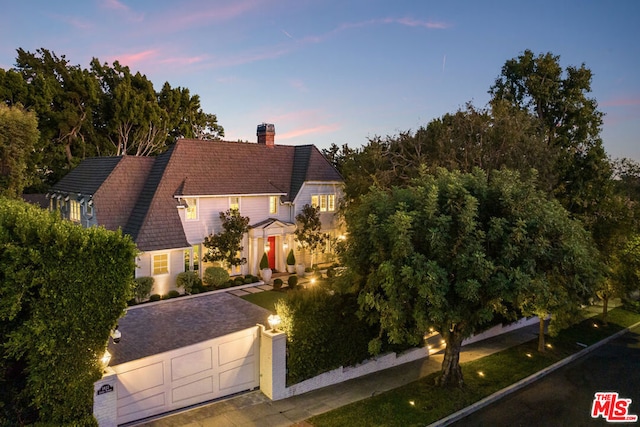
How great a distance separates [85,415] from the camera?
9.18 metres

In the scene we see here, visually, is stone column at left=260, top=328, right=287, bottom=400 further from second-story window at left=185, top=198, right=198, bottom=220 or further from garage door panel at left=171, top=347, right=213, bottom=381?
second-story window at left=185, top=198, right=198, bottom=220

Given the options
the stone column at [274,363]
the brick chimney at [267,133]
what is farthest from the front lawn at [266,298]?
the brick chimney at [267,133]

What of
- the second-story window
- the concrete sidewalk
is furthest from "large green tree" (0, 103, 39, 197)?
the concrete sidewalk

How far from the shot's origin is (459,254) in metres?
11.2

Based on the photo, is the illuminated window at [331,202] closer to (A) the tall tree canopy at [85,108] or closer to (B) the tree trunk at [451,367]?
(B) the tree trunk at [451,367]

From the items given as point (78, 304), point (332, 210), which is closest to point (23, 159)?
point (332, 210)

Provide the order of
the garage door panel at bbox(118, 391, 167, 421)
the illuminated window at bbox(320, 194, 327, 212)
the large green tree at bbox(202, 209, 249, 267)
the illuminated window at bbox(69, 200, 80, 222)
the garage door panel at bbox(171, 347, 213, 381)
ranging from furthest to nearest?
the illuminated window at bbox(320, 194, 327, 212) → the illuminated window at bbox(69, 200, 80, 222) → the large green tree at bbox(202, 209, 249, 267) → the garage door panel at bbox(171, 347, 213, 381) → the garage door panel at bbox(118, 391, 167, 421)

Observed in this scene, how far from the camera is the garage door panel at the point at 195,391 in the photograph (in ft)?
36.4

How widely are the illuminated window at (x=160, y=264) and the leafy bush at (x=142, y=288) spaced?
1132mm

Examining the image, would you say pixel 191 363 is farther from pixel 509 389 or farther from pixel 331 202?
pixel 331 202

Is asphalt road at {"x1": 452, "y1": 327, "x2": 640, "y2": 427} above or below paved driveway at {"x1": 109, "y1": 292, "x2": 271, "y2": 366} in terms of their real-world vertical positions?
below

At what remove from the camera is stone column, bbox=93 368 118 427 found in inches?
369

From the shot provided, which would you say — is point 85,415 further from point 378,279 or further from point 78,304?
point 378,279

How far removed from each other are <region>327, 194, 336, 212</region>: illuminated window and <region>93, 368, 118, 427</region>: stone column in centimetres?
2194
